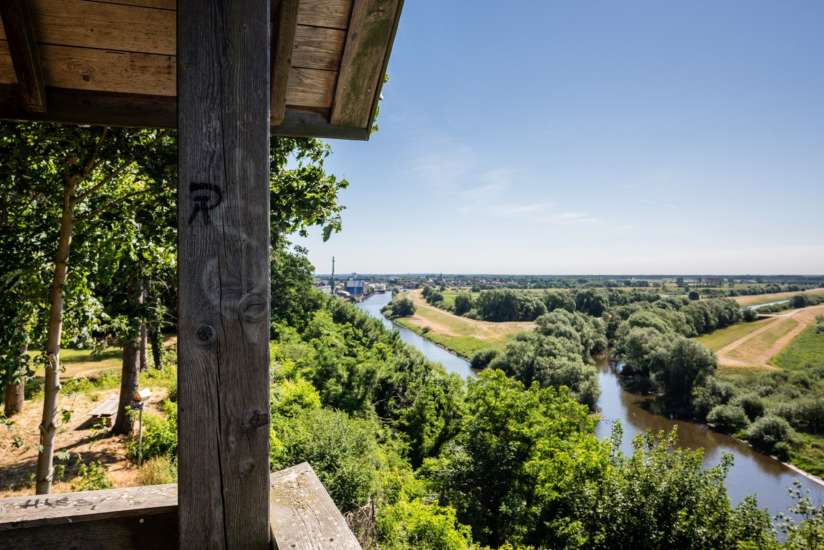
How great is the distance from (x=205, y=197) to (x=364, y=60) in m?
0.98

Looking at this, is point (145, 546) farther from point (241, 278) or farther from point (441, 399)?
point (441, 399)

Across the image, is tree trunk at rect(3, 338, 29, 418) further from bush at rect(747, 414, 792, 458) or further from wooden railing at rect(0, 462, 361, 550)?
bush at rect(747, 414, 792, 458)

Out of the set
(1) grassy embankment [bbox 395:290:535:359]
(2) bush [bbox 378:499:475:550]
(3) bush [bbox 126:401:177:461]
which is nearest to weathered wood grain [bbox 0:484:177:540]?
(3) bush [bbox 126:401:177:461]

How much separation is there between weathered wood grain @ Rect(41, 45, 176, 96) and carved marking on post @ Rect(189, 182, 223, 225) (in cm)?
117

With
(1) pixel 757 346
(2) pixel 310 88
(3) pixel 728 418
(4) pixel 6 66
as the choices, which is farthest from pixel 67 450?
(1) pixel 757 346

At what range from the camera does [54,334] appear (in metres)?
3.92

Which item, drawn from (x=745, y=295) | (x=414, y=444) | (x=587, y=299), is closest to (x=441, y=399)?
(x=414, y=444)

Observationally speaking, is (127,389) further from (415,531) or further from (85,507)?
(85,507)

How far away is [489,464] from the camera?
648 inches

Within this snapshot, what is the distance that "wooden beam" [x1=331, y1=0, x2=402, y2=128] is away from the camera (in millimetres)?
1418

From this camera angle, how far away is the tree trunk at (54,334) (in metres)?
3.89

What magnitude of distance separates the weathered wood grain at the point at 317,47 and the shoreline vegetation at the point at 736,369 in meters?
37.2

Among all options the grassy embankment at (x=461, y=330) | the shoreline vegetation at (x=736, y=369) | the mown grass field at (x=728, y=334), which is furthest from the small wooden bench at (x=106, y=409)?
the mown grass field at (x=728, y=334)

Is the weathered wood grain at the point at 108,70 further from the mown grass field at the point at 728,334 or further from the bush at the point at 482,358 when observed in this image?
the mown grass field at the point at 728,334
